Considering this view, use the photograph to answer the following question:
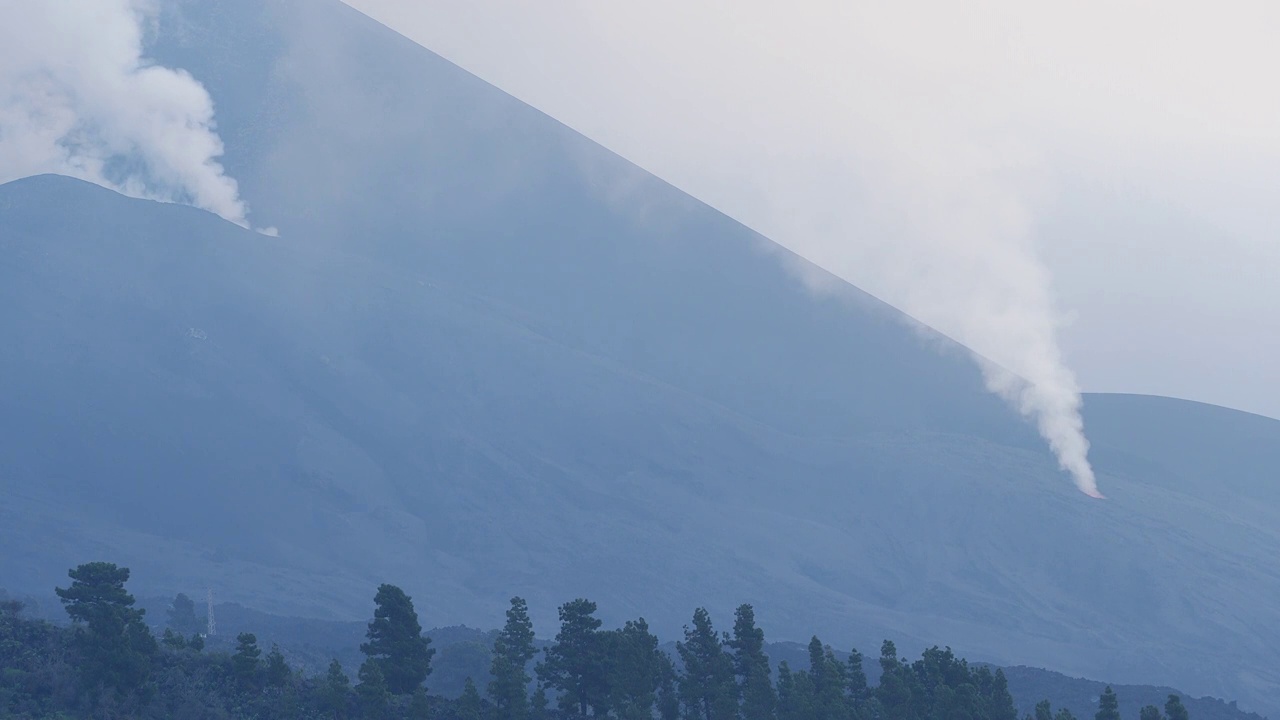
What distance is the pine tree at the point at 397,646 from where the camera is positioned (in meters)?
25.4

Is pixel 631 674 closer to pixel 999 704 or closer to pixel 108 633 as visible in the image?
pixel 999 704

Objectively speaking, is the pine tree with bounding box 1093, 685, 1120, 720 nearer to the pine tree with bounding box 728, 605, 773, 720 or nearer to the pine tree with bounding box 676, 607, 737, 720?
the pine tree with bounding box 728, 605, 773, 720

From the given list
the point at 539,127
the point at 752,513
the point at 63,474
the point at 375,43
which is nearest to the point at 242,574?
the point at 63,474

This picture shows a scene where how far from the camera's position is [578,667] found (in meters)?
26.2

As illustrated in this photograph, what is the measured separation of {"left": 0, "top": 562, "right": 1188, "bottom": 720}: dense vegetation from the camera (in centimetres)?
2133

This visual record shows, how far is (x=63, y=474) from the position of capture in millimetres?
78812

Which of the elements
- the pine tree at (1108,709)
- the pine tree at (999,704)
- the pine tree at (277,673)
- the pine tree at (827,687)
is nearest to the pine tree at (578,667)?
the pine tree at (827,687)

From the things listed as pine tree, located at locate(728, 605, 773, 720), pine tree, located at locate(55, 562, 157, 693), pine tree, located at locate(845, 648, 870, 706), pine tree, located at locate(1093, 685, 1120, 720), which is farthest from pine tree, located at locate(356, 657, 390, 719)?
pine tree, located at locate(1093, 685, 1120, 720)

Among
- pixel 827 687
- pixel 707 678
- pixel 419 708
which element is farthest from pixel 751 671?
pixel 419 708

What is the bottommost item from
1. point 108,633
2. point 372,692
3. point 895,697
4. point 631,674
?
point 372,692

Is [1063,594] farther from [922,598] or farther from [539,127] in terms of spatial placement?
[539,127]

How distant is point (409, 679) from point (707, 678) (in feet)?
20.2

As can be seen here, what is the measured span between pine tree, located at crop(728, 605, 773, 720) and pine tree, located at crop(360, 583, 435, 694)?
21.5 feet

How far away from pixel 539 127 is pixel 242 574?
70043 millimetres
